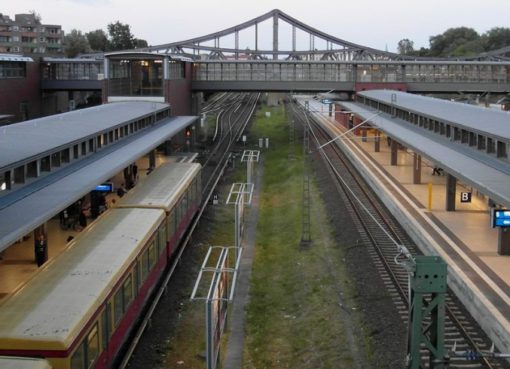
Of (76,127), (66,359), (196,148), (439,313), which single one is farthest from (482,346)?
(196,148)

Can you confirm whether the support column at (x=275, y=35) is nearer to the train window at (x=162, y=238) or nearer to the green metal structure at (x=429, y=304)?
the train window at (x=162, y=238)

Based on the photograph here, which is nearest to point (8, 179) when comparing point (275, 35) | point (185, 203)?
point (185, 203)

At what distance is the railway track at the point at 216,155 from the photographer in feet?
49.5

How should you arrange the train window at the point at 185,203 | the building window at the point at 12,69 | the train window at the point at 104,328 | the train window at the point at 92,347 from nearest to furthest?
the train window at the point at 92,347 → the train window at the point at 104,328 → the train window at the point at 185,203 → the building window at the point at 12,69

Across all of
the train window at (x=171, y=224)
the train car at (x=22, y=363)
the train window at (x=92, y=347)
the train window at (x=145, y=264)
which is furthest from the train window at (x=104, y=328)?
the train window at (x=171, y=224)

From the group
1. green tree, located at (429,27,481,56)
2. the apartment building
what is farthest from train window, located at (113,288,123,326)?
green tree, located at (429,27,481,56)

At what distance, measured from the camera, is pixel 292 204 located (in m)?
30.5

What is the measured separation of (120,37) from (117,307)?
14284cm

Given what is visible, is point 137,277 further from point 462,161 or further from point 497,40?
point 497,40

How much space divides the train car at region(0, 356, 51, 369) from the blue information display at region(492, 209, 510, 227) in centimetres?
1351

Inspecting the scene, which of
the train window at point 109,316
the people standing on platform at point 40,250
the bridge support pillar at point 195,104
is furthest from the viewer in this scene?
the bridge support pillar at point 195,104

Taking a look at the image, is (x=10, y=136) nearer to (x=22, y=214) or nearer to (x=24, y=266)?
(x=24, y=266)

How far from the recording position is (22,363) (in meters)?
8.73

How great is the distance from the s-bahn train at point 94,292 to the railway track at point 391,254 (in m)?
5.38
